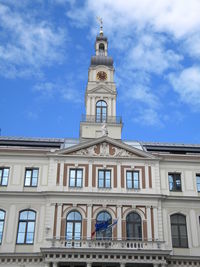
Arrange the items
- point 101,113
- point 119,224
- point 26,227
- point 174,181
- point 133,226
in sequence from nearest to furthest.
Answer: point 26,227 < point 119,224 < point 133,226 < point 174,181 < point 101,113

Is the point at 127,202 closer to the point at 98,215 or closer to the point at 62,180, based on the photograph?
the point at 98,215

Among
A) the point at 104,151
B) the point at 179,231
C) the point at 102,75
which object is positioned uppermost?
the point at 102,75

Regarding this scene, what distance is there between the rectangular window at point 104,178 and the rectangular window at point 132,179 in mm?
2027

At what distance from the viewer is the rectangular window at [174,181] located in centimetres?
4181

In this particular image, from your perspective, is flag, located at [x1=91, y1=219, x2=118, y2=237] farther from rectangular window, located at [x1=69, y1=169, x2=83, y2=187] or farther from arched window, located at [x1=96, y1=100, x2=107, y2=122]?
arched window, located at [x1=96, y1=100, x2=107, y2=122]

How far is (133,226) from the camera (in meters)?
39.0

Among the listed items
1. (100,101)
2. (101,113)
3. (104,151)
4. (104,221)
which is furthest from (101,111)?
(104,221)

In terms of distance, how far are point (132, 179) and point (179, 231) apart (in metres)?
7.18

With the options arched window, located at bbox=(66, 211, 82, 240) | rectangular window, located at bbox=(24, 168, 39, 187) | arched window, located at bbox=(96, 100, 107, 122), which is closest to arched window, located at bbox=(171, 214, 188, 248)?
arched window, located at bbox=(66, 211, 82, 240)

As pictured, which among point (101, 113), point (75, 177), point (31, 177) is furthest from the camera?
point (101, 113)

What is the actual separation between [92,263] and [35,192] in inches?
368

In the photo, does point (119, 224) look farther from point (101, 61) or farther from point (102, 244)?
point (101, 61)

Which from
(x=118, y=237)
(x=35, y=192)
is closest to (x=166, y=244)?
(x=118, y=237)

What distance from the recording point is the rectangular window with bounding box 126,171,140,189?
41.0 meters
